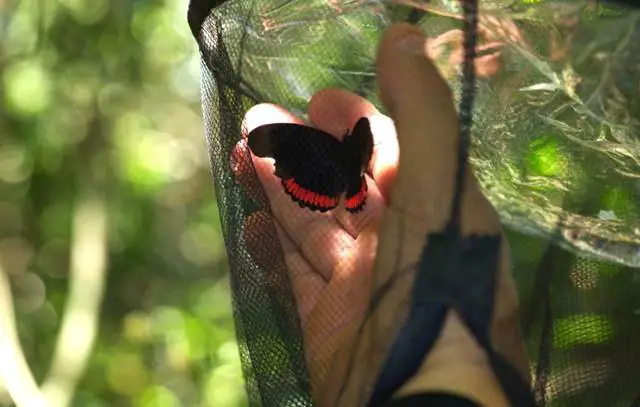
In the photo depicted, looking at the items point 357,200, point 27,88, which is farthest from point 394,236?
point 27,88

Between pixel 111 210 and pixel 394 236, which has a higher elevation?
pixel 394 236

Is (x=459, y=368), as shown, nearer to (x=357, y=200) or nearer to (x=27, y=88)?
(x=357, y=200)

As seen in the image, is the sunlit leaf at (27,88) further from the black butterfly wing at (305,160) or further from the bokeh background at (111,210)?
the black butterfly wing at (305,160)

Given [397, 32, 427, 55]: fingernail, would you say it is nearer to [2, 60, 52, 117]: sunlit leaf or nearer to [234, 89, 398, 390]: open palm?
[234, 89, 398, 390]: open palm

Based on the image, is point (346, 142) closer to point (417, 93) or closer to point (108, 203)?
point (417, 93)

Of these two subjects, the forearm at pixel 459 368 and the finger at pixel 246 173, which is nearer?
the forearm at pixel 459 368

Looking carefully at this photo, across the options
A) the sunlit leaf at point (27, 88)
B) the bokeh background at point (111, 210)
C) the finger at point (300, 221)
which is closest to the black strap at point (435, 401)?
the finger at point (300, 221)
